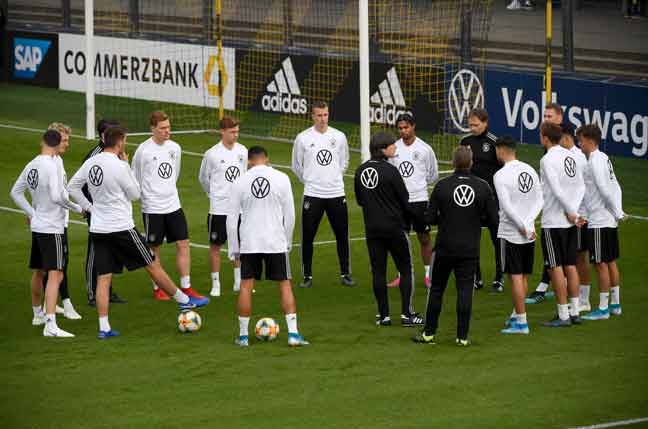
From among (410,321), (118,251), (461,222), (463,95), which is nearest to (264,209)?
(118,251)

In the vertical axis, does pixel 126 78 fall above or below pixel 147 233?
above

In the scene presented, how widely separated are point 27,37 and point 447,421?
1040 inches

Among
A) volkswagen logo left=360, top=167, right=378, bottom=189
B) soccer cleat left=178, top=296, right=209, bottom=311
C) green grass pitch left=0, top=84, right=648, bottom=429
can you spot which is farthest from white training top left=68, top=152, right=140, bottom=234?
volkswagen logo left=360, top=167, right=378, bottom=189

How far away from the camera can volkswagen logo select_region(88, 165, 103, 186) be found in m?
12.8

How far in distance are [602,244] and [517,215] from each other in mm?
1317

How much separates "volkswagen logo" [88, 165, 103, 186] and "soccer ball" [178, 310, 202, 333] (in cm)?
161

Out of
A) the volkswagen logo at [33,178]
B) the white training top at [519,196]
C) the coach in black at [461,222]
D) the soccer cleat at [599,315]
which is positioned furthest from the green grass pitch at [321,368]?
the volkswagen logo at [33,178]

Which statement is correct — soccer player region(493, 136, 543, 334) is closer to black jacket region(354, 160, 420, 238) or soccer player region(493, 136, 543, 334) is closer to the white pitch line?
black jacket region(354, 160, 420, 238)

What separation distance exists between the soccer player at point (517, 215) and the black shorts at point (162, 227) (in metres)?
3.85

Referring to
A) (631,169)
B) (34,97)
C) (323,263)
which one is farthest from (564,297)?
(34,97)

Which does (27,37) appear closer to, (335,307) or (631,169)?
(631,169)

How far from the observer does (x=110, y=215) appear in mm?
12867

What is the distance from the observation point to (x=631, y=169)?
73.9 feet

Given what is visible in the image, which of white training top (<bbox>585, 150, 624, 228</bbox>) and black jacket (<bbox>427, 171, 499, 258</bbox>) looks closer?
black jacket (<bbox>427, 171, 499, 258</bbox>)
